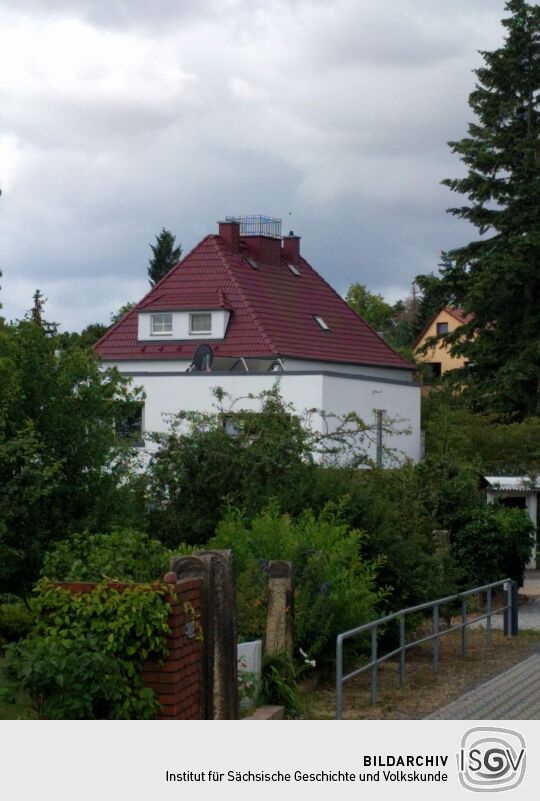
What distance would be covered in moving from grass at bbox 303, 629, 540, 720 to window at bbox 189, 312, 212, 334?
34.1 m

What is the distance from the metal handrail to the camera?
11875 mm

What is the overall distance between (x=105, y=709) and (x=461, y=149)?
42838 millimetres

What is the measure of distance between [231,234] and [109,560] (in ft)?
154

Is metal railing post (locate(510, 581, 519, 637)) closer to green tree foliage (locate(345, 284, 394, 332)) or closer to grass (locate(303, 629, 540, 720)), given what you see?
grass (locate(303, 629, 540, 720))

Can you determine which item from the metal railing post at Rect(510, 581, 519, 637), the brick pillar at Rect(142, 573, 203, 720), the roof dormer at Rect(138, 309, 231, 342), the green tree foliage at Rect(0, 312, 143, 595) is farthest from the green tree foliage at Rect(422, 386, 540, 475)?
the brick pillar at Rect(142, 573, 203, 720)

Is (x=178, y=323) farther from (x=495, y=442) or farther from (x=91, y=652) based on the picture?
(x=91, y=652)

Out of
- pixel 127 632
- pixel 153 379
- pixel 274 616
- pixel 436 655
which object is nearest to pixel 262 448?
pixel 436 655

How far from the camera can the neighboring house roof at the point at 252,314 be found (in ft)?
171

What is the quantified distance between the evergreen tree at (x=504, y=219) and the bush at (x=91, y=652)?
3961 cm

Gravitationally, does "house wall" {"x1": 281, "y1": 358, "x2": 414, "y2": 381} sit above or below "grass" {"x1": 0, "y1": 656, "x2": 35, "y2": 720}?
above

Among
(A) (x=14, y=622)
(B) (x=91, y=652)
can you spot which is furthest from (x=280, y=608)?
(B) (x=91, y=652)

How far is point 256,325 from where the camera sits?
52.1 m

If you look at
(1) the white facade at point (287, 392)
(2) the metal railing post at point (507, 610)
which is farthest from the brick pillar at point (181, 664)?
(1) the white facade at point (287, 392)

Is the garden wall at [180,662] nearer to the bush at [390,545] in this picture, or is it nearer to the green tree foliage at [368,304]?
the bush at [390,545]
